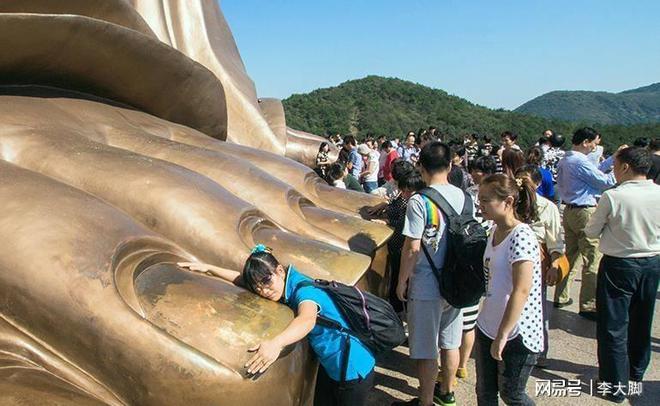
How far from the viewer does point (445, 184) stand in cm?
266

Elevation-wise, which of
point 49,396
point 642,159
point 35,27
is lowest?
point 49,396

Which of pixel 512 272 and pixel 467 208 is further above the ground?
pixel 467 208

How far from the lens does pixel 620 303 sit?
2977mm

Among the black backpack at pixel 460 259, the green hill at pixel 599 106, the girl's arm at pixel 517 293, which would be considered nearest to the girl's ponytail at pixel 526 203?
the black backpack at pixel 460 259

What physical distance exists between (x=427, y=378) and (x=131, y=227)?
1.54 meters

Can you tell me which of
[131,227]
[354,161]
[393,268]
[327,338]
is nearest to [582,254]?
[393,268]

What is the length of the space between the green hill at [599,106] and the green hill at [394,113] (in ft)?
143

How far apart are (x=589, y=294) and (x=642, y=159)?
62.8 inches

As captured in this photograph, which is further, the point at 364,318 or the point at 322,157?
the point at 322,157

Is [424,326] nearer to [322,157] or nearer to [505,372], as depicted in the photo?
[505,372]

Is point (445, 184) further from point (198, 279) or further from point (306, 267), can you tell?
point (198, 279)

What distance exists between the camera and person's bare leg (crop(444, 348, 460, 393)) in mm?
2703

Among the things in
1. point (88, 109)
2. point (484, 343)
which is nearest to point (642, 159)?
point (484, 343)

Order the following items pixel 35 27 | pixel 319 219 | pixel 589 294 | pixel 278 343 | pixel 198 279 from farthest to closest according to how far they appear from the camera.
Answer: pixel 589 294, pixel 319 219, pixel 35 27, pixel 198 279, pixel 278 343
